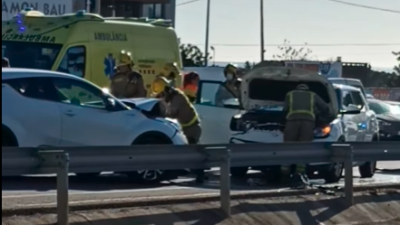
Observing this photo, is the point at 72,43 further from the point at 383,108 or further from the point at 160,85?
the point at 383,108

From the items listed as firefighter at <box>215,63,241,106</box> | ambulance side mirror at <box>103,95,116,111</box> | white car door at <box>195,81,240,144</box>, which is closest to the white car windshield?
firefighter at <box>215,63,241,106</box>

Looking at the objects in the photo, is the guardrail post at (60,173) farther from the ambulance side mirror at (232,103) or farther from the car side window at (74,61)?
the car side window at (74,61)

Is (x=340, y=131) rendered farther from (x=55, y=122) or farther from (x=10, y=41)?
(x=10, y=41)

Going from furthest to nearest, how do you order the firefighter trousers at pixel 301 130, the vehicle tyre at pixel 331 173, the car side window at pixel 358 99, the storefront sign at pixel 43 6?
the storefront sign at pixel 43 6 < the car side window at pixel 358 99 < the vehicle tyre at pixel 331 173 < the firefighter trousers at pixel 301 130

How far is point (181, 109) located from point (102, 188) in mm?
2646

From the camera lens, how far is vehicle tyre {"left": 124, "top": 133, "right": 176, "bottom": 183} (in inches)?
533

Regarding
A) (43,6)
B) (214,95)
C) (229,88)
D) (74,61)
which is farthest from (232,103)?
(43,6)

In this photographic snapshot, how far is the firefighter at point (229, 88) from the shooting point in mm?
16906

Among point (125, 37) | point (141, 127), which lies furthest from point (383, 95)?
point (141, 127)

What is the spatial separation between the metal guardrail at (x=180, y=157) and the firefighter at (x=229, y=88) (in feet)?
14.4

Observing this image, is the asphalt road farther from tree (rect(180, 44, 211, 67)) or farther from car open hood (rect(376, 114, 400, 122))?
tree (rect(180, 44, 211, 67))

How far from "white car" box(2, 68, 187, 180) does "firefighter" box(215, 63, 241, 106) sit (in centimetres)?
287

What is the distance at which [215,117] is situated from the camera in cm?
1664

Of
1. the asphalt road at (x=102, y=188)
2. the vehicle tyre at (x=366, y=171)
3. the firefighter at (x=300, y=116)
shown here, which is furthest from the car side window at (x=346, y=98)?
the firefighter at (x=300, y=116)
